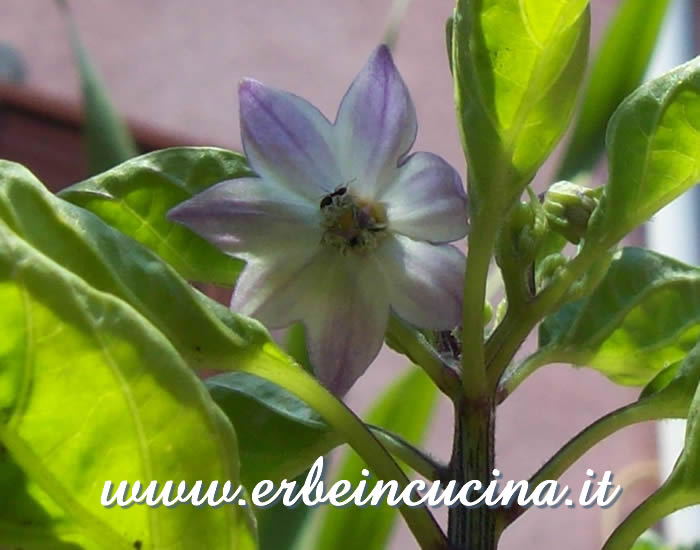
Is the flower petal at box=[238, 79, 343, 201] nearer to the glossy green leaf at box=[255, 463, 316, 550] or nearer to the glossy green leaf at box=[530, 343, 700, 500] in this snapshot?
the glossy green leaf at box=[530, 343, 700, 500]

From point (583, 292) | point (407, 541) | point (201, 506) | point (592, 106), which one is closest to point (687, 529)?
point (407, 541)

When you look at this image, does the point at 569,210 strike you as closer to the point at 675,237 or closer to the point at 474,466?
the point at 474,466

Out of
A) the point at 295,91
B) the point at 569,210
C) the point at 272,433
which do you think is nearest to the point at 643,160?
the point at 569,210

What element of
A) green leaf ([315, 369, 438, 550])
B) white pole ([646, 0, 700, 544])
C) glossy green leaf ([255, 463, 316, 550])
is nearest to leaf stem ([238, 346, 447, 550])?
green leaf ([315, 369, 438, 550])

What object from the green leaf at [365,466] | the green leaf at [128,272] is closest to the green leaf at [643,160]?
the green leaf at [128,272]

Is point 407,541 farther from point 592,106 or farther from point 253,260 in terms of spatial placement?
point 253,260

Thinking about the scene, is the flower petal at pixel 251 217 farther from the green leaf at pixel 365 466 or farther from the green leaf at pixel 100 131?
the green leaf at pixel 100 131
